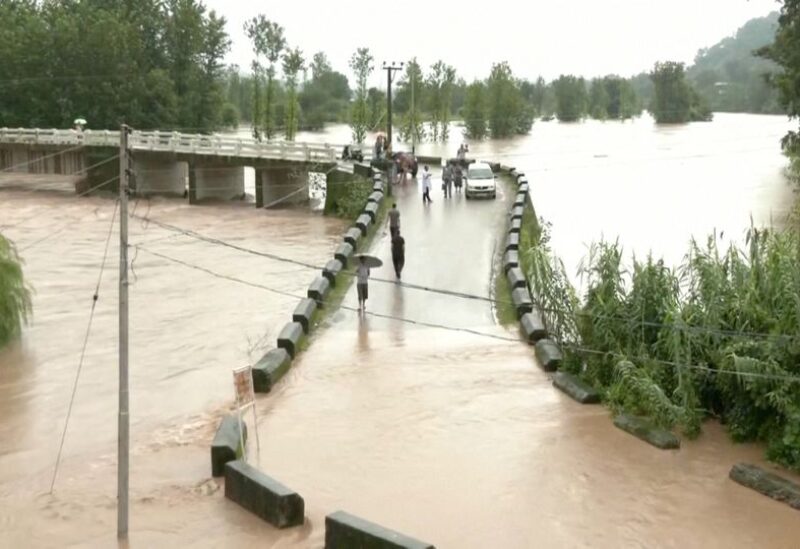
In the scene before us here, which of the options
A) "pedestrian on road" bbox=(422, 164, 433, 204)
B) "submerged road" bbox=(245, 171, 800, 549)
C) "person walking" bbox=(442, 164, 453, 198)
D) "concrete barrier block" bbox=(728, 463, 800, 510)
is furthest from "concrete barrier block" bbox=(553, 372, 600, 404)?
"person walking" bbox=(442, 164, 453, 198)

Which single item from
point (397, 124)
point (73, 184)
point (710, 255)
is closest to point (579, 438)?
point (710, 255)

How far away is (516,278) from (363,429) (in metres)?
7.44

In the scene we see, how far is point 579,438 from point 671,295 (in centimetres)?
282

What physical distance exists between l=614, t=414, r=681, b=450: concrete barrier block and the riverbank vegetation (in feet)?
44.3

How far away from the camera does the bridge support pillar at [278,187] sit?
1811 inches

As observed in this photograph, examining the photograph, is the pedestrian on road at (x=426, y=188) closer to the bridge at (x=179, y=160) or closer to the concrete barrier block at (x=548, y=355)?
the bridge at (x=179, y=160)

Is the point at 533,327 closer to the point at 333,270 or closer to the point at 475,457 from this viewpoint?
the point at 475,457

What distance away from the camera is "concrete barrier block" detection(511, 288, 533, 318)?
19750 mm

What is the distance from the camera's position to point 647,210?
132 feet

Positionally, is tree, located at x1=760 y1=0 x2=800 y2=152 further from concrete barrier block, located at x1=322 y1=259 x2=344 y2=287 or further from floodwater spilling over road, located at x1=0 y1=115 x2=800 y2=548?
concrete barrier block, located at x1=322 y1=259 x2=344 y2=287

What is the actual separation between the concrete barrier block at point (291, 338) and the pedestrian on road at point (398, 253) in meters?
3.69

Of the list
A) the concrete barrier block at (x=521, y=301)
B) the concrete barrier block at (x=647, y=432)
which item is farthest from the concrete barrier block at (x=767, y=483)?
the concrete barrier block at (x=521, y=301)

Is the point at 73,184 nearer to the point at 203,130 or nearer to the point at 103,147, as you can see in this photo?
the point at 103,147

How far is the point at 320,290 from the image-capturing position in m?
21.3
